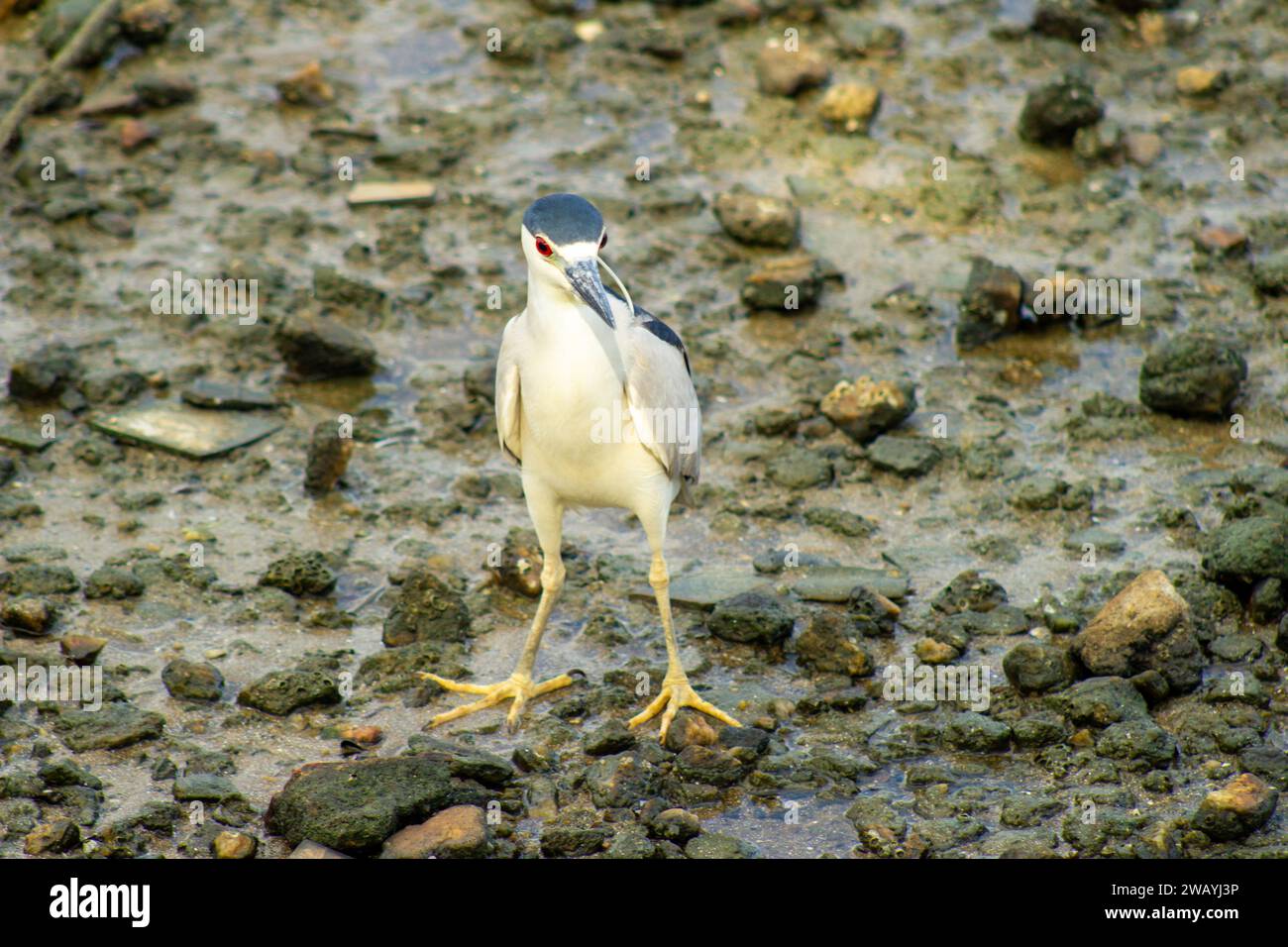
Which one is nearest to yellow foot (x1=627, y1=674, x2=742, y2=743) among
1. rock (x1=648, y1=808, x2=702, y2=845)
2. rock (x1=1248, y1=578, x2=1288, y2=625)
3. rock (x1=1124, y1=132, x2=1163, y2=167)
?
rock (x1=648, y1=808, x2=702, y2=845)

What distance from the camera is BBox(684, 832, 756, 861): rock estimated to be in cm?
583

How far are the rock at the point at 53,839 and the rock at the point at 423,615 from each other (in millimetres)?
1783

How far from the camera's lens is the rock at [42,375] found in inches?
339

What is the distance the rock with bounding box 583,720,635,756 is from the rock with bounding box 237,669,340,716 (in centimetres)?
110

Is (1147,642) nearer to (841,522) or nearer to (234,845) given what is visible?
(841,522)

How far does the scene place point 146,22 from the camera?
39.8ft

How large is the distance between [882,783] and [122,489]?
4.13 meters

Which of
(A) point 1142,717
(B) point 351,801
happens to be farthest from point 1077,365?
(B) point 351,801

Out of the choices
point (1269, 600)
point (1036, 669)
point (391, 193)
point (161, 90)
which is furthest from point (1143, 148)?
point (161, 90)

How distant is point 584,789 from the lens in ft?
20.6

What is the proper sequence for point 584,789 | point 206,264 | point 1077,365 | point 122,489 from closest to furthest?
point 584,789, point 122,489, point 1077,365, point 206,264

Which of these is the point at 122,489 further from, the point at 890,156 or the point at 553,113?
the point at 890,156

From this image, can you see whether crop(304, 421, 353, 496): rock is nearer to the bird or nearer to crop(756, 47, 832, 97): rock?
the bird

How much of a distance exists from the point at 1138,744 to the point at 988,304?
3570mm
